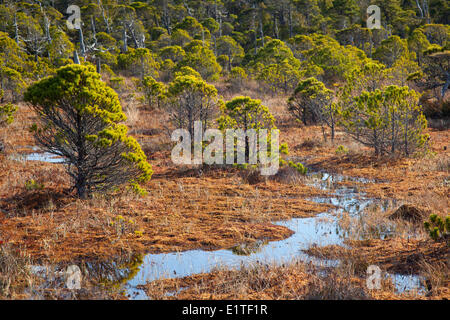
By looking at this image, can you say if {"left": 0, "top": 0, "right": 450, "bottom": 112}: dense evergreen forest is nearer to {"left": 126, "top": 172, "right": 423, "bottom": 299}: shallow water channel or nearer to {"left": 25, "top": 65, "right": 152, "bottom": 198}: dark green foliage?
{"left": 25, "top": 65, "right": 152, "bottom": 198}: dark green foliage

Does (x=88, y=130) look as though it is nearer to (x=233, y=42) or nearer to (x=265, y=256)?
(x=265, y=256)

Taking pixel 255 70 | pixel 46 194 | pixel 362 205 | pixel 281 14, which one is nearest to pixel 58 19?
pixel 255 70

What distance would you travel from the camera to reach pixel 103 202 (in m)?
7.85

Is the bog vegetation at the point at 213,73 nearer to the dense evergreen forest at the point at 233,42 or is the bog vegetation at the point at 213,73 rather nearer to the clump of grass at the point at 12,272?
the dense evergreen forest at the point at 233,42

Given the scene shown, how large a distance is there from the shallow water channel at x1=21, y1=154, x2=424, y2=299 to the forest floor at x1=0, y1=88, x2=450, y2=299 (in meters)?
0.19

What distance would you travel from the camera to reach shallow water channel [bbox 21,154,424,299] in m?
4.99

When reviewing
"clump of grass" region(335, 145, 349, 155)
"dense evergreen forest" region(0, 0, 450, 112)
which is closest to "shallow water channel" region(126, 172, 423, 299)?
"clump of grass" region(335, 145, 349, 155)

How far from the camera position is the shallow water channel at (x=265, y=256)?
4.99 m

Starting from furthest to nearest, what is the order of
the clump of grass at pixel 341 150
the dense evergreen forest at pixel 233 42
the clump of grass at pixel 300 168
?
the dense evergreen forest at pixel 233 42 → the clump of grass at pixel 341 150 → the clump of grass at pixel 300 168

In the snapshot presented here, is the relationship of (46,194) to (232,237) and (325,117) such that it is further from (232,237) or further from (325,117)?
(325,117)

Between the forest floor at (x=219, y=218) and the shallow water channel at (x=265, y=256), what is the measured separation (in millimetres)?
192

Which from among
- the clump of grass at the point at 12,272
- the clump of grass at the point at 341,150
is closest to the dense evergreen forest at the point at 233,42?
the clump of grass at the point at 12,272

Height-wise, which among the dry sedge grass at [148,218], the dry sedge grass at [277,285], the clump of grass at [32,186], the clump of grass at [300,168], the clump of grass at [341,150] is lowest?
the dry sedge grass at [277,285]

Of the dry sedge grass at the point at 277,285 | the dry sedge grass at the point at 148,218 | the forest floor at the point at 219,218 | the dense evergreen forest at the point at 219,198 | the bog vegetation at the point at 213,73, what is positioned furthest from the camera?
the bog vegetation at the point at 213,73
